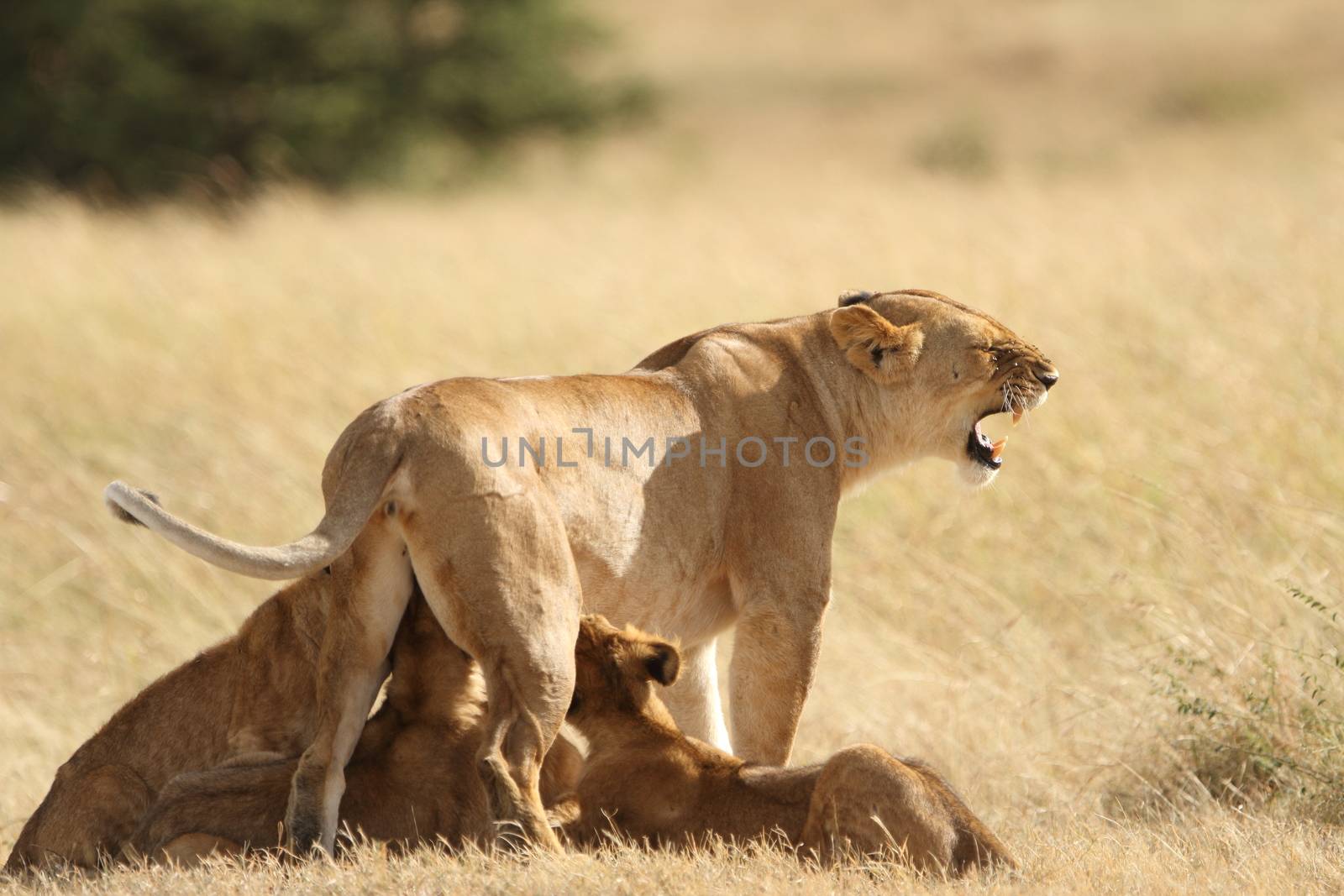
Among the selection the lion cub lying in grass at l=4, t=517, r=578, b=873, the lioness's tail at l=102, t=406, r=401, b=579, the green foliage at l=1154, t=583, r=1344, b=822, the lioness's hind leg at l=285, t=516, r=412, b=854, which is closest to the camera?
the lioness's tail at l=102, t=406, r=401, b=579

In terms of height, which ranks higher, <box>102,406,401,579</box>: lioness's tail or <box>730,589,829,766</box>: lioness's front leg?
<box>102,406,401,579</box>: lioness's tail

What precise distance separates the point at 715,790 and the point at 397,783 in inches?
37.4

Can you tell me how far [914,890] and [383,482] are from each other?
1.82 meters

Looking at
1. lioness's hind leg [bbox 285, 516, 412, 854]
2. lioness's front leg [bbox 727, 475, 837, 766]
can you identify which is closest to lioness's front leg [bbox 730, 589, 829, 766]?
lioness's front leg [bbox 727, 475, 837, 766]

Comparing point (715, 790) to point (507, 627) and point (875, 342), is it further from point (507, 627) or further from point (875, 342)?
point (875, 342)

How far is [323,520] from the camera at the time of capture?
4867mm

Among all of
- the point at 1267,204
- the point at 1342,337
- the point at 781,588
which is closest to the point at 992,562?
the point at 1342,337

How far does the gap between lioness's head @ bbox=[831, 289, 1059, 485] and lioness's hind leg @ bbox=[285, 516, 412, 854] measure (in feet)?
6.38

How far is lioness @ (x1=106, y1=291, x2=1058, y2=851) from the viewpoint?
4.91 meters

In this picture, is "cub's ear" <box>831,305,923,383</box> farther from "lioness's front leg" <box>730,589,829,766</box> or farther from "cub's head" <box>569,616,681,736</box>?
"cub's head" <box>569,616,681,736</box>

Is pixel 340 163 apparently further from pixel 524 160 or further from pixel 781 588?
pixel 781 588

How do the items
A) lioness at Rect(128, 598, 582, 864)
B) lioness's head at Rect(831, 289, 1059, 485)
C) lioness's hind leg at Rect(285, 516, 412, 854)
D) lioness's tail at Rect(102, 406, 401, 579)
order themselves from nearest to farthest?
1. lioness's tail at Rect(102, 406, 401, 579)
2. lioness's hind leg at Rect(285, 516, 412, 854)
3. lioness at Rect(128, 598, 582, 864)
4. lioness's head at Rect(831, 289, 1059, 485)

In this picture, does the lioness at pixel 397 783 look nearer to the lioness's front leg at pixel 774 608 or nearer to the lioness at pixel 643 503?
the lioness at pixel 643 503

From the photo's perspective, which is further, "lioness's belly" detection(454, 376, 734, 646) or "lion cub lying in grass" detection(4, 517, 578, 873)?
"lion cub lying in grass" detection(4, 517, 578, 873)
